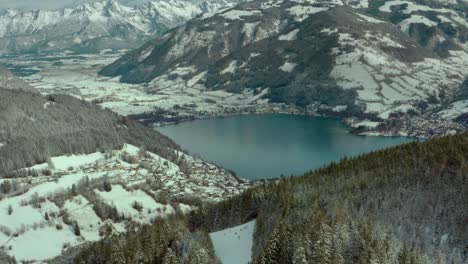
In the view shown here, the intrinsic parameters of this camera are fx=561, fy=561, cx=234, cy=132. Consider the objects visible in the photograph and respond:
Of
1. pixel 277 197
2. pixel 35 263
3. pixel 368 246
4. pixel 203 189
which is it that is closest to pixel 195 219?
pixel 277 197

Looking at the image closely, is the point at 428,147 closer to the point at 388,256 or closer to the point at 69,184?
the point at 388,256

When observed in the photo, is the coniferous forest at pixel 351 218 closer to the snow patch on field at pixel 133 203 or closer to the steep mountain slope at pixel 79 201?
the steep mountain slope at pixel 79 201

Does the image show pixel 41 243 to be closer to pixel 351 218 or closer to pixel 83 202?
pixel 83 202

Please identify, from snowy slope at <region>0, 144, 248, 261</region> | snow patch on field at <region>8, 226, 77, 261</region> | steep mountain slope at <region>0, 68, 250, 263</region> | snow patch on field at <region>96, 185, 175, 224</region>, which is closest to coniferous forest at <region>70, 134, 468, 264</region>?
snow patch on field at <region>8, 226, 77, 261</region>

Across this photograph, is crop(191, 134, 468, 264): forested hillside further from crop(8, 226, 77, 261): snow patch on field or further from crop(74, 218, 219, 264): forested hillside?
crop(8, 226, 77, 261): snow patch on field

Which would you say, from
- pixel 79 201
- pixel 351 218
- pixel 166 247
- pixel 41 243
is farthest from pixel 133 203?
pixel 351 218

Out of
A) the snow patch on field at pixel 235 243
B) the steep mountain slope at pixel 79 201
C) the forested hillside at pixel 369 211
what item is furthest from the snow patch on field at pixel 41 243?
the snow patch on field at pixel 235 243
